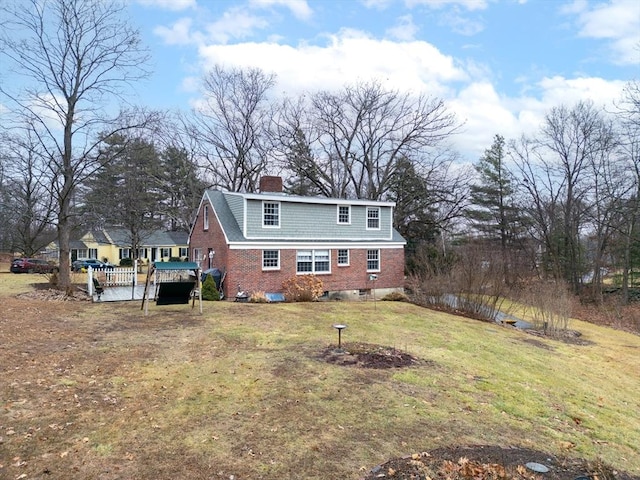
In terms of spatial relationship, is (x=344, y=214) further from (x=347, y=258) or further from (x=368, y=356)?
(x=368, y=356)

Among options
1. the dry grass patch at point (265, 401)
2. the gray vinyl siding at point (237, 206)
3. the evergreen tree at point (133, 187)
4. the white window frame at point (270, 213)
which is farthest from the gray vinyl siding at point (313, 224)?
the dry grass patch at point (265, 401)

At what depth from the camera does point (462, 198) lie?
33.1m

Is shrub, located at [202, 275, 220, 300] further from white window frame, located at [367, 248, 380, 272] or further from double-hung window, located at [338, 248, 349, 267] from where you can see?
white window frame, located at [367, 248, 380, 272]

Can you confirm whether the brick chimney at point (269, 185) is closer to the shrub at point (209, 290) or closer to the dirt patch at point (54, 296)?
the shrub at point (209, 290)

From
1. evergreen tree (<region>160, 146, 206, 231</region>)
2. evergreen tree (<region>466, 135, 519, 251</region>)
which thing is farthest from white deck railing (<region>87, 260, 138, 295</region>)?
evergreen tree (<region>466, 135, 519, 251</region>)

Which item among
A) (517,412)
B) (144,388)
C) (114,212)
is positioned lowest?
(517,412)

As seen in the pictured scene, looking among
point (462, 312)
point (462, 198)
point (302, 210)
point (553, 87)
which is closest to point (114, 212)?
point (302, 210)

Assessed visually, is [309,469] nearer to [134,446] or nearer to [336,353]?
[134,446]

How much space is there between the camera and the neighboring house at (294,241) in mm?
20141

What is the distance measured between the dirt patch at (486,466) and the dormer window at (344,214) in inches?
737

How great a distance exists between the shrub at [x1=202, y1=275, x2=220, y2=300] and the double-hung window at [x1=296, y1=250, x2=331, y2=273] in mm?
4773

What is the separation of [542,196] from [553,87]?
13263 millimetres

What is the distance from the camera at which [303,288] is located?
1955 cm

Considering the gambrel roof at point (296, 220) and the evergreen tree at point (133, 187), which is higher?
the evergreen tree at point (133, 187)
